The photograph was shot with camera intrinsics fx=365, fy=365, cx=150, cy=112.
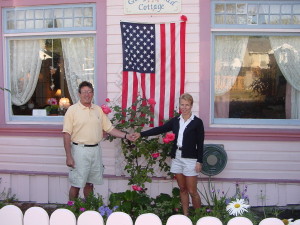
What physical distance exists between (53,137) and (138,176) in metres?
1.54

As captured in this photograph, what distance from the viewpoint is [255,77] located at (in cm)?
551

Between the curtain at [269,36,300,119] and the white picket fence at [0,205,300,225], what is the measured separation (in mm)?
3354

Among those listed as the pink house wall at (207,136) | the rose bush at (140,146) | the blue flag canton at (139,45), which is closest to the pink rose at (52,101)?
the pink house wall at (207,136)

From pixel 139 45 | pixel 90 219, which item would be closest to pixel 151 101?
pixel 139 45

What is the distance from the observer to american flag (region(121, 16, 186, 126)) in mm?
5367

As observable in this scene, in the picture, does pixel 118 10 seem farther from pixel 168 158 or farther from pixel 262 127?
pixel 262 127

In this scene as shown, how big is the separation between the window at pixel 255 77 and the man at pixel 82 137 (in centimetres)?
190

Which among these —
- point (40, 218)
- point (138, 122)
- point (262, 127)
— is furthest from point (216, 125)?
point (40, 218)

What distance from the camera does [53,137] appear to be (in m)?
5.68

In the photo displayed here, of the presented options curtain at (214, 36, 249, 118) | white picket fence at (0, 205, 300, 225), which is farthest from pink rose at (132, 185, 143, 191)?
white picket fence at (0, 205, 300, 225)

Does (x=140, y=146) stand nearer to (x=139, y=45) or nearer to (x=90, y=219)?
(x=139, y=45)

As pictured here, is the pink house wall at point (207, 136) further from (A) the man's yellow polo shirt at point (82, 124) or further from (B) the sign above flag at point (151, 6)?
(A) the man's yellow polo shirt at point (82, 124)

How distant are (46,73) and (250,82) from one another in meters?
3.21

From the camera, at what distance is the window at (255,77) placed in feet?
17.8
